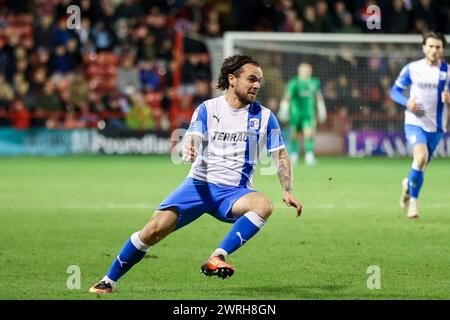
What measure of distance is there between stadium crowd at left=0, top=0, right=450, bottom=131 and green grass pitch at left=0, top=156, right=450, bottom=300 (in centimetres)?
610

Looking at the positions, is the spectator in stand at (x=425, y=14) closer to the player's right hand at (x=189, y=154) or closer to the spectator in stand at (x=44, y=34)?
the spectator in stand at (x=44, y=34)

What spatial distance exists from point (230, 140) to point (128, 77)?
18.7 m

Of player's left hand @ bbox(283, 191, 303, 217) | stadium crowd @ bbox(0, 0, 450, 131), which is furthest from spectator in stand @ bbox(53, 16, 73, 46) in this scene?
player's left hand @ bbox(283, 191, 303, 217)

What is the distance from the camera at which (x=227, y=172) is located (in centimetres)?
809

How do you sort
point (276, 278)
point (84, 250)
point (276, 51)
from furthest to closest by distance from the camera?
point (276, 51), point (84, 250), point (276, 278)

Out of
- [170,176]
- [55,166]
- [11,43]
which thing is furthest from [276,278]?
[11,43]

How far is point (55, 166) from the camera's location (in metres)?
22.3

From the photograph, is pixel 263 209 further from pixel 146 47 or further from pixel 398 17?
pixel 146 47

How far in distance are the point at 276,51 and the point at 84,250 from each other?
1556 cm

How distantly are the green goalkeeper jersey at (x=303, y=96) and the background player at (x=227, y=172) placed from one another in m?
15.3

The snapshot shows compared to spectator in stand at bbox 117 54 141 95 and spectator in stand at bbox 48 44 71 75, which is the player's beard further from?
spectator in stand at bbox 48 44 71 75

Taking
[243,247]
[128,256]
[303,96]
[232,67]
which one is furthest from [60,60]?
[128,256]

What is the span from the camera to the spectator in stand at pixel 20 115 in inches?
1014
